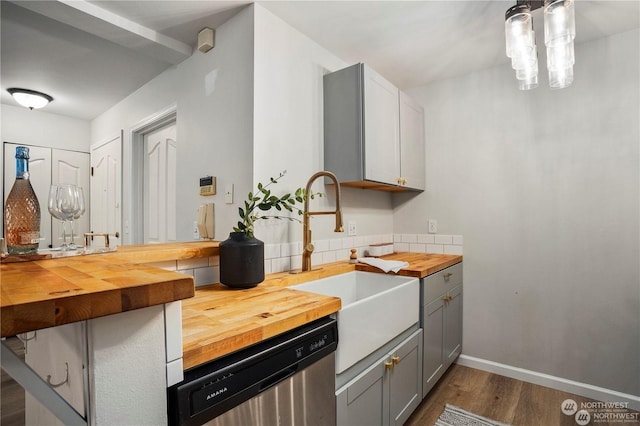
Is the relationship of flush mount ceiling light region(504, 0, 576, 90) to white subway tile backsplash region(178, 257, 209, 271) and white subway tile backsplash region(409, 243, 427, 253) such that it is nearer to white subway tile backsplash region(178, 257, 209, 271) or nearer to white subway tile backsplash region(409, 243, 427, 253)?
white subway tile backsplash region(409, 243, 427, 253)

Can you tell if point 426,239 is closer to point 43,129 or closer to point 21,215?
point 21,215

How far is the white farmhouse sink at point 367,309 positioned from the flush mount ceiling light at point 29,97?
3058 mm

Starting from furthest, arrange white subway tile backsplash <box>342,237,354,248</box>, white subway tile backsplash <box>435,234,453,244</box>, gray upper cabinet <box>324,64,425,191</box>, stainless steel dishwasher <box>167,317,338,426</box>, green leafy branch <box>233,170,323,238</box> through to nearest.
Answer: white subway tile backsplash <box>435,234,453,244</box>
white subway tile backsplash <box>342,237,354,248</box>
gray upper cabinet <box>324,64,425,191</box>
green leafy branch <box>233,170,323,238</box>
stainless steel dishwasher <box>167,317,338,426</box>

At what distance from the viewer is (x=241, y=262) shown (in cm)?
137

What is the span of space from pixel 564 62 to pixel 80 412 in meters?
2.08

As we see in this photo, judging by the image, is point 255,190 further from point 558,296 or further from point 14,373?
point 558,296

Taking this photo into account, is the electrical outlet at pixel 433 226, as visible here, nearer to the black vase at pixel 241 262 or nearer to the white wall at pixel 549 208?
the white wall at pixel 549 208

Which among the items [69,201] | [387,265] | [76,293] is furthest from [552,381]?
[69,201]

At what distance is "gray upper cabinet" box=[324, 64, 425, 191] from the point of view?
1.98m

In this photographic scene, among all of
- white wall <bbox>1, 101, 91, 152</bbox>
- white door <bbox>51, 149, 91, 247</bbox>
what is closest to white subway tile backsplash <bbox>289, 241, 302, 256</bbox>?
white door <bbox>51, 149, 91, 247</bbox>

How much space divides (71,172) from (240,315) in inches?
142

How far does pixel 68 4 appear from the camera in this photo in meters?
1.56

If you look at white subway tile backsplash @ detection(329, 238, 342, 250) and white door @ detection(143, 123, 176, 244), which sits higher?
white door @ detection(143, 123, 176, 244)

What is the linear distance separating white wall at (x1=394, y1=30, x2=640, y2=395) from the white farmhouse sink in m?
1.03
